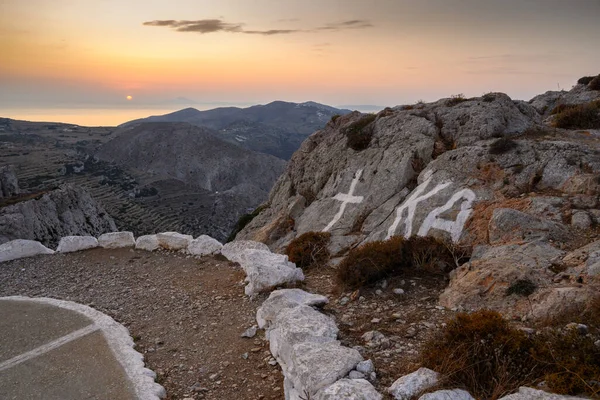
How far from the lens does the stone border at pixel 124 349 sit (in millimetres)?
6695

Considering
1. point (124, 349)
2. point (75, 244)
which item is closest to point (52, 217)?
point (75, 244)

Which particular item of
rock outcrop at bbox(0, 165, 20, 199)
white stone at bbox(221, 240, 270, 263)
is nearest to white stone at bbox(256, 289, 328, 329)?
white stone at bbox(221, 240, 270, 263)

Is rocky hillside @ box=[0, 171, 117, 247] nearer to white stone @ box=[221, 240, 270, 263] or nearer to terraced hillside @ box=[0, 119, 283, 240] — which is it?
terraced hillside @ box=[0, 119, 283, 240]

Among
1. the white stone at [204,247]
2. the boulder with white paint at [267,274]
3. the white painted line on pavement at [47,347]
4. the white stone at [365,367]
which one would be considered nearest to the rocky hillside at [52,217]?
the white stone at [204,247]

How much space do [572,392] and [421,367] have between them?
5.67 feet

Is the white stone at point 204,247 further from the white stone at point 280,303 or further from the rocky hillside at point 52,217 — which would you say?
the rocky hillside at point 52,217

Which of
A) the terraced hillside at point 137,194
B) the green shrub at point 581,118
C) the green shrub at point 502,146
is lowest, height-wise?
the terraced hillside at point 137,194

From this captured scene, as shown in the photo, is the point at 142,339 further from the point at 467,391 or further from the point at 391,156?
the point at 391,156

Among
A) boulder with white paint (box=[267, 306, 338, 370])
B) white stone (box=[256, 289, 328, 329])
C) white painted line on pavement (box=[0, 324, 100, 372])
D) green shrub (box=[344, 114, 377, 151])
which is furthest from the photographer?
green shrub (box=[344, 114, 377, 151])

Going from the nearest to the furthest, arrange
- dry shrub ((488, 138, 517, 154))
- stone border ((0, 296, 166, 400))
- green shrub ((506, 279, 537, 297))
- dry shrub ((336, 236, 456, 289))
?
stone border ((0, 296, 166, 400)), green shrub ((506, 279, 537, 297)), dry shrub ((336, 236, 456, 289)), dry shrub ((488, 138, 517, 154))

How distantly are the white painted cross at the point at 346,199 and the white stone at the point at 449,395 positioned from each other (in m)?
9.90

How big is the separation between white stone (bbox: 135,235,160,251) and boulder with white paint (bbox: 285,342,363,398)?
1013 cm

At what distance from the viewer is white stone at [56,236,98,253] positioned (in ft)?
49.8

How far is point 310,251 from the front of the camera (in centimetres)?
1226
